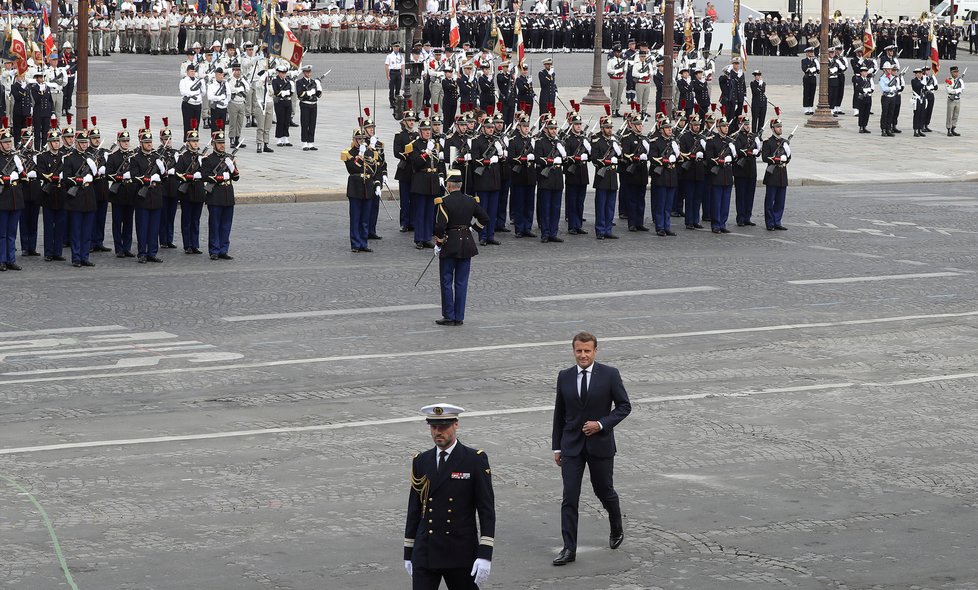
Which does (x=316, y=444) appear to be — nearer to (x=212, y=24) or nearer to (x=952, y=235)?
(x=952, y=235)

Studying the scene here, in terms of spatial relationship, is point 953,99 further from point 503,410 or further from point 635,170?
point 503,410

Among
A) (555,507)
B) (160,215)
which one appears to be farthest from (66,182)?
(555,507)

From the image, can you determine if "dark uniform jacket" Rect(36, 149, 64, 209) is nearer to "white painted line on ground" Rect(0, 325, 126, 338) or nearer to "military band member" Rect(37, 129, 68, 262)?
"military band member" Rect(37, 129, 68, 262)

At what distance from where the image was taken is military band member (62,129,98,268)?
2139cm

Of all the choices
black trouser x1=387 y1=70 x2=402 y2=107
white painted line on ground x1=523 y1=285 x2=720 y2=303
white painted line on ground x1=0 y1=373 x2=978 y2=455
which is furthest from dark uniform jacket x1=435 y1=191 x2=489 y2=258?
black trouser x1=387 y1=70 x2=402 y2=107

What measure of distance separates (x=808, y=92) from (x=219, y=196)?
24.6m

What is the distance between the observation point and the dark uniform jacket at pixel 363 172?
75.0 feet

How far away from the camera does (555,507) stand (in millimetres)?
11484

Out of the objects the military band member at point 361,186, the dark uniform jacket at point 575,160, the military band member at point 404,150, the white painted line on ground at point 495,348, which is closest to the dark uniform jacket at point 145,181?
the military band member at point 361,186

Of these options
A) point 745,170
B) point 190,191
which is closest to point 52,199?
point 190,191

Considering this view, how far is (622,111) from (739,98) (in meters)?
3.23

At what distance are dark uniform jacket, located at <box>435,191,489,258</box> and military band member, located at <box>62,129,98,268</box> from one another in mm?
5469

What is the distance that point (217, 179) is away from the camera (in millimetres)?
22234

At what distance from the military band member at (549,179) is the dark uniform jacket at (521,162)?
0.14m
